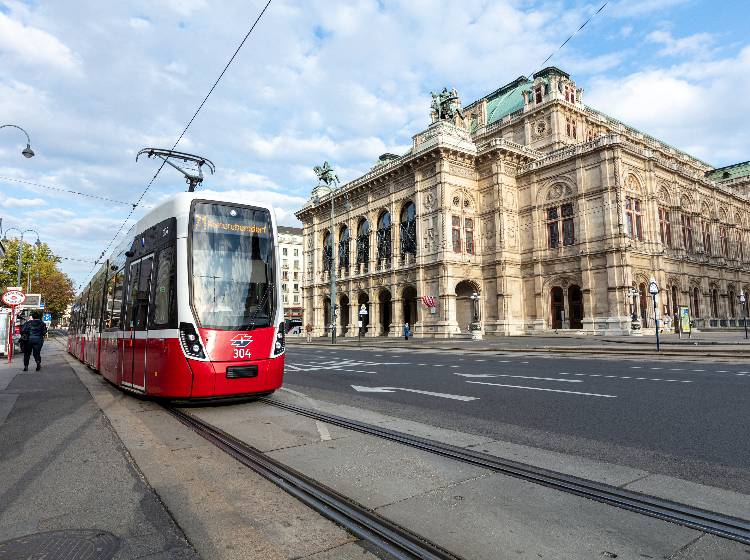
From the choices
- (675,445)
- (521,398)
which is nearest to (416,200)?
(521,398)

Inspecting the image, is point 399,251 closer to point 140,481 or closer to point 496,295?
point 496,295

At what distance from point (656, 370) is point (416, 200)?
32222mm

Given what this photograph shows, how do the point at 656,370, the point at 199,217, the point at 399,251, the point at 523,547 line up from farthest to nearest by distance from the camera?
the point at 399,251 → the point at 656,370 → the point at 199,217 → the point at 523,547

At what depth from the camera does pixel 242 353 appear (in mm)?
7289

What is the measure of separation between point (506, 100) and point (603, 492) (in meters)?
54.4

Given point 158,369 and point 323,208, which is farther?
point 323,208

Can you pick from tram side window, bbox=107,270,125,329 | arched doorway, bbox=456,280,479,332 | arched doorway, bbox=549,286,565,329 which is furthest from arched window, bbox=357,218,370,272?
tram side window, bbox=107,270,125,329

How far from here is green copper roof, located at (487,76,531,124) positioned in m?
49.8

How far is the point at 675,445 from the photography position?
205 inches

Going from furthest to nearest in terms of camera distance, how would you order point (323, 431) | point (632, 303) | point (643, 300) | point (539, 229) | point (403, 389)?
point (539, 229)
point (643, 300)
point (632, 303)
point (403, 389)
point (323, 431)

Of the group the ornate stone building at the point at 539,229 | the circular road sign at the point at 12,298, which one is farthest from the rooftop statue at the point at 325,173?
the circular road sign at the point at 12,298

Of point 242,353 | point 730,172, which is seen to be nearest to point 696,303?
point 730,172

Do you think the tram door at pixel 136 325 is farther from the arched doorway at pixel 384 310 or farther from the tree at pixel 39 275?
the tree at pixel 39 275

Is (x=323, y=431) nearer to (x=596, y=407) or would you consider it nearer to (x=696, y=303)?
(x=596, y=407)
